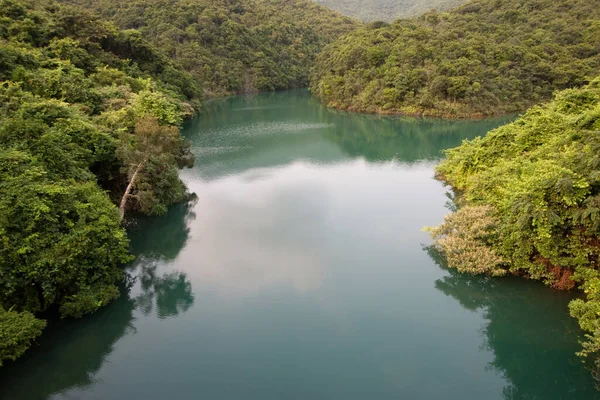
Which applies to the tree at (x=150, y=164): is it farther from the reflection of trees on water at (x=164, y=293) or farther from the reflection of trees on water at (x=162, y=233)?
the reflection of trees on water at (x=164, y=293)

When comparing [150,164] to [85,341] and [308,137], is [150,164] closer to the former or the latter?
[85,341]

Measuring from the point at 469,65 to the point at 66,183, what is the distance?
3809cm

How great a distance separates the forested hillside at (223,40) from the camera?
5600 centimetres

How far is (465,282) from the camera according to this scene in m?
12.7

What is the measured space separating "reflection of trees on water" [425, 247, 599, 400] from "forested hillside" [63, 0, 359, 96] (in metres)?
49.1

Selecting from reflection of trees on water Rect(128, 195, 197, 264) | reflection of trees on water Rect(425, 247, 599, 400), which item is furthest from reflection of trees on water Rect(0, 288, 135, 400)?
reflection of trees on water Rect(425, 247, 599, 400)

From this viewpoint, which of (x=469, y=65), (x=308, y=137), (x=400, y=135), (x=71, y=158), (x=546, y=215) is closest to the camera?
(x=546, y=215)

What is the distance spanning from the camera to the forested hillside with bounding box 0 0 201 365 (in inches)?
363

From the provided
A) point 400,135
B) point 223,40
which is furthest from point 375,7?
point 400,135

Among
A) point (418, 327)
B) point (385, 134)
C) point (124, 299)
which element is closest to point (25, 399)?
point (124, 299)

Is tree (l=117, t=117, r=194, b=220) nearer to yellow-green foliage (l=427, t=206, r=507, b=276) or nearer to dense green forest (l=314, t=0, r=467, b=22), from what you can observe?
yellow-green foliage (l=427, t=206, r=507, b=276)

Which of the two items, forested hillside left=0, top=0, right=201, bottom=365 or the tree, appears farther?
the tree

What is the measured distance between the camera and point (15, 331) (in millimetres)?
8359

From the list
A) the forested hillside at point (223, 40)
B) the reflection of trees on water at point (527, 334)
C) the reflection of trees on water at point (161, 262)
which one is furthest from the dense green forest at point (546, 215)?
the forested hillside at point (223, 40)
